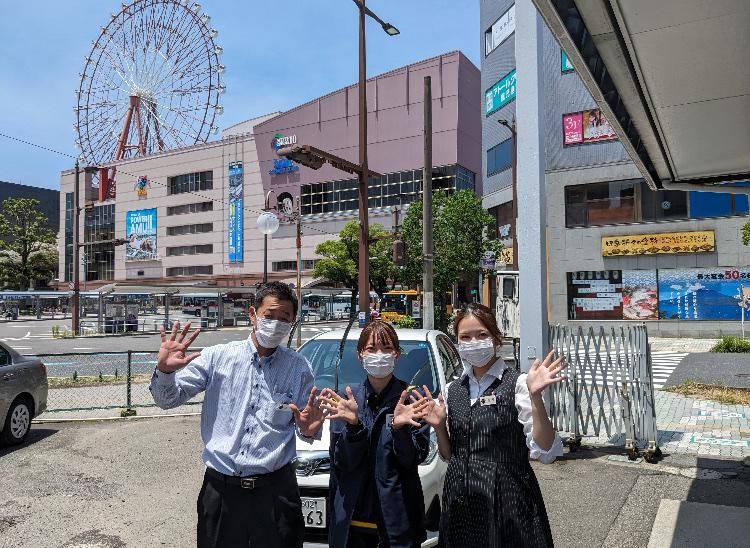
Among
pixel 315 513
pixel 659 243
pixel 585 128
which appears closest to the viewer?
pixel 315 513

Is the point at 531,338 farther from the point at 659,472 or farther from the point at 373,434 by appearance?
the point at 373,434

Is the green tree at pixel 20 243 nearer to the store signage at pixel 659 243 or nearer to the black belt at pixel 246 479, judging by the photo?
the store signage at pixel 659 243

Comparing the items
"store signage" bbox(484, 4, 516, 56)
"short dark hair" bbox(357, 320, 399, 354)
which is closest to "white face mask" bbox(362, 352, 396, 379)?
"short dark hair" bbox(357, 320, 399, 354)

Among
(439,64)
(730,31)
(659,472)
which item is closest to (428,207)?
(659,472)

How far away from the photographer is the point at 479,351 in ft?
8.63

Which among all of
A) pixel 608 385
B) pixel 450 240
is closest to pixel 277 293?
pixel 608 385

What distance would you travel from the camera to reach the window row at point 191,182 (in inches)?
2645

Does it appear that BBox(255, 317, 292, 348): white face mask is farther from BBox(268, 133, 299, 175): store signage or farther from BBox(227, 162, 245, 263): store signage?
BBox(227, 162, 245, 263): store signage

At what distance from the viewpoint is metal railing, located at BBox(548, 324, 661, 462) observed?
6656 mm

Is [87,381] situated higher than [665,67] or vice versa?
[665,67]

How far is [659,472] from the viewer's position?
6184 mm

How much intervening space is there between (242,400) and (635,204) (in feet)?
91.7

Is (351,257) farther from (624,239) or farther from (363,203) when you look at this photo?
(363,203)

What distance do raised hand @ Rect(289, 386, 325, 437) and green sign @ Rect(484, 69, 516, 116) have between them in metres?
33.3
